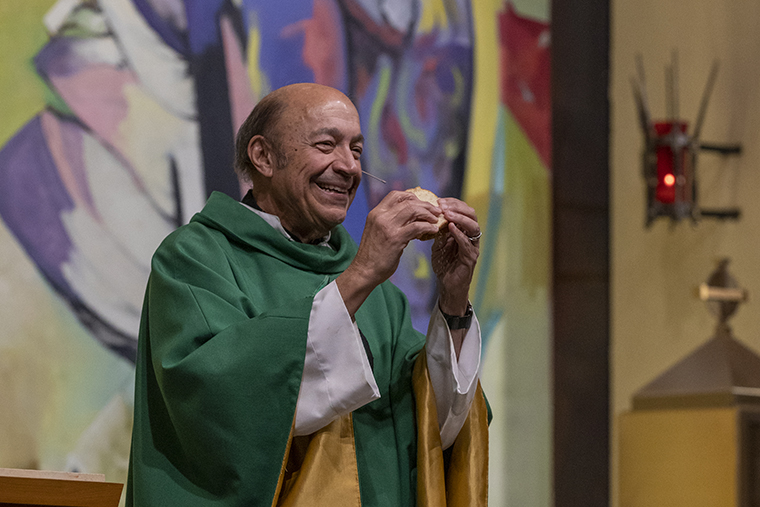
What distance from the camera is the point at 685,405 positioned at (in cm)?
459

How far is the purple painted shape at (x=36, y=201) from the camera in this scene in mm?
3383

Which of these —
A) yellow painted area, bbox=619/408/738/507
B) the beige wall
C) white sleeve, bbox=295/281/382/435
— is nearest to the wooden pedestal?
yellow painted area, bbox=619/408/738/507

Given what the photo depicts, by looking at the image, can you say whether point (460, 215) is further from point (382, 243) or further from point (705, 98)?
point (705, 98)

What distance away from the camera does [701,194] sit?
18.0 feet

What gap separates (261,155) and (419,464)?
2.84ft

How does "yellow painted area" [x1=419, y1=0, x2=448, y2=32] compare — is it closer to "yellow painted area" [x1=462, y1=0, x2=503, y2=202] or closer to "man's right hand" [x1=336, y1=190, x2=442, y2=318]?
"yellow painted area" [x1=462, y1=0, x2=503, y2=202]

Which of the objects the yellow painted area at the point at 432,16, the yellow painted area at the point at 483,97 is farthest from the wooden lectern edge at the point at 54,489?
the yellow painted area at the point at 432,16

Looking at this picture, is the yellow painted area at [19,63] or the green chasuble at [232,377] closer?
the green chasuble at [232,377]

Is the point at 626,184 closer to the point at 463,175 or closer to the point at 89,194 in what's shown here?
the point at 463,175

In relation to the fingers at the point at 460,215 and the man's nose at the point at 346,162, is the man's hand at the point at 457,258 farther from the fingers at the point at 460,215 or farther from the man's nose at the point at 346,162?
the man's nose at the point at 346,162

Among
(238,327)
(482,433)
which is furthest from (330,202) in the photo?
(482,433)

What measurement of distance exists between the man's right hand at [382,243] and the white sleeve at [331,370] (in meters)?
0.04

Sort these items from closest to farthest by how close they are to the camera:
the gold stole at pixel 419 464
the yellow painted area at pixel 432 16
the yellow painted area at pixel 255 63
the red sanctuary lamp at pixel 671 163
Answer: the gold stole at pixel 419 464, the yellow painted area at pixel 255 63, the yellow painted area at pixel 432 16, the red sanctuary lamp at pixel 671 163

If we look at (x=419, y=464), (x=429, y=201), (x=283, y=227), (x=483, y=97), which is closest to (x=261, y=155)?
(x=283, y=227)
